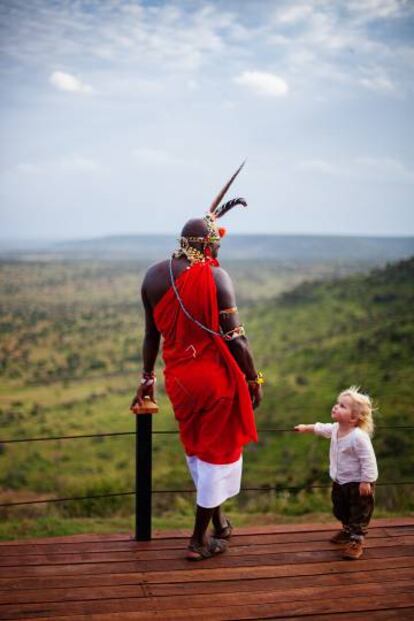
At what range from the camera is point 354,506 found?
4.26 m

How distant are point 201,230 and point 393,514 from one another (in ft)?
13.6

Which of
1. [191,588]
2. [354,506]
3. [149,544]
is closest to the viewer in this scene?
[191,588]

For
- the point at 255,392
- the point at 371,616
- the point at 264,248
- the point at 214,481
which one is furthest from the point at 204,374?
the point at 264,248

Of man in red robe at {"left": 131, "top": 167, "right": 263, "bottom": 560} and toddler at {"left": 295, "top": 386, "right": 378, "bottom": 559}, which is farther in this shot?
toddler at {"left": 295, "top": 386, "right": 378, "bottom": 559}

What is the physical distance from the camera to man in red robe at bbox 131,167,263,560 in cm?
397

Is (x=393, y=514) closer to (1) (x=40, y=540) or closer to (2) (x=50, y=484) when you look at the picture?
(1) (x=40, y=540)

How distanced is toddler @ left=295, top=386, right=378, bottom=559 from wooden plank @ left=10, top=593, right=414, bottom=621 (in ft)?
1.67

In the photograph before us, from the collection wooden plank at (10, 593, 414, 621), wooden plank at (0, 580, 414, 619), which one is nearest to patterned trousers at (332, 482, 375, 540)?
wooden plank at (0, 580, 414, 619)

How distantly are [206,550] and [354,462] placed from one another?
3.38ft

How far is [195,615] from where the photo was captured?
3502mm

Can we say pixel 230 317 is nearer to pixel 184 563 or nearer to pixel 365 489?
pixel 365 489

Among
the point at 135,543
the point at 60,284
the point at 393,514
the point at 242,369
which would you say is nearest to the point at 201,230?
the point at 242,369

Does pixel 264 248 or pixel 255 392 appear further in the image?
pixel 264 248

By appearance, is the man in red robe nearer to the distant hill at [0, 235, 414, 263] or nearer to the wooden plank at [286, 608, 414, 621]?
the wooden plank at [286, 608, 414, 621]
